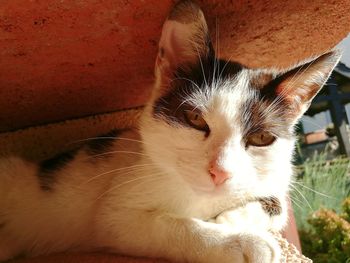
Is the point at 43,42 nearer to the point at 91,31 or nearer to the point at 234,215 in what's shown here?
the point at 91,31

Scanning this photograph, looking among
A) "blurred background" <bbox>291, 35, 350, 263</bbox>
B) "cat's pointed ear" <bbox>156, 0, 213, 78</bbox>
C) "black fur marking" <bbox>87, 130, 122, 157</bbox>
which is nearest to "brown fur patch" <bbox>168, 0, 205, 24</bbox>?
"cat's pointed ear" <bbox>156, 0, 213, 78</bbox>

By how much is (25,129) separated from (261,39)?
1215mm

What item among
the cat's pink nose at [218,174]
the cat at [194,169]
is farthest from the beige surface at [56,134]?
the cat's pink nose at [218,174]

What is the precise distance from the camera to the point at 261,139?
3.87 ft

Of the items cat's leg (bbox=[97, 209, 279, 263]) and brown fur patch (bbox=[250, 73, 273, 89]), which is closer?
cat's leg (bbox=[97, 209, 279, 263])

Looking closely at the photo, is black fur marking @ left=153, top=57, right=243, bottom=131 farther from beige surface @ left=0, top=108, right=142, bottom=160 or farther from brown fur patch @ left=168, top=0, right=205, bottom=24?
beige surface @ left=0, top=108, right=142, bottom=160

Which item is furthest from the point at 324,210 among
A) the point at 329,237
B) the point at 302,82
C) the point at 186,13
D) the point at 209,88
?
the point at 186,13

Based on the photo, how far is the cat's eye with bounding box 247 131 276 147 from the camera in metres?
1.15

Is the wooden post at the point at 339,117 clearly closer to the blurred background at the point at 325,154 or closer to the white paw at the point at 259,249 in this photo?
the blurred background at the point at 325,154

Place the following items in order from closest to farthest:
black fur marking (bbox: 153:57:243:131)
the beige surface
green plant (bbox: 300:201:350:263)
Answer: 1. black fur marking (bbox: 153:57:243:131)
2. the beige surface
3. green plant (bbox: 300:201:350:263)

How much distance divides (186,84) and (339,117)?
181cm

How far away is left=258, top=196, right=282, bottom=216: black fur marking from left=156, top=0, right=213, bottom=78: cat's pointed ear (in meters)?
0.48

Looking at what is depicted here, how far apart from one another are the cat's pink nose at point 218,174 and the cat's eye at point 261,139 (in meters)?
0.17

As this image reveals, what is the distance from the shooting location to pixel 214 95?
118 cm
